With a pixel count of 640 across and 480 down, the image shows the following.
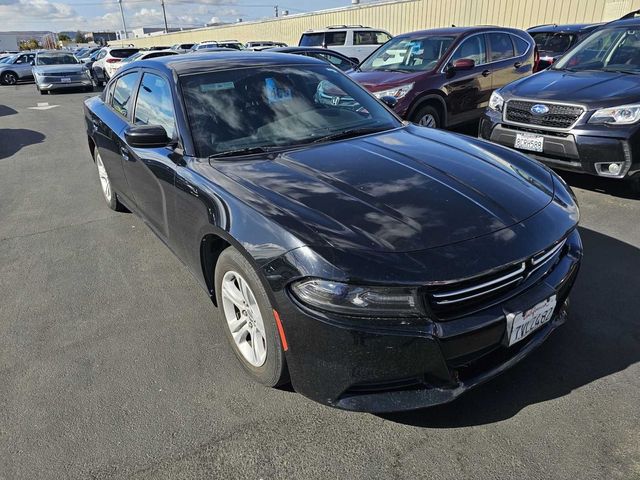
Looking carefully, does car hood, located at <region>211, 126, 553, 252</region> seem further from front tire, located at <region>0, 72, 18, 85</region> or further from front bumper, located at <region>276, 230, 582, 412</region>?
front tire, located at <region>0, 72, 18, 85</region>

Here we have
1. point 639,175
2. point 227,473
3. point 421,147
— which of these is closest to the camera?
point 227,473

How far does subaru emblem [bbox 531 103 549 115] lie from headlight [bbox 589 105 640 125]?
1.59ft

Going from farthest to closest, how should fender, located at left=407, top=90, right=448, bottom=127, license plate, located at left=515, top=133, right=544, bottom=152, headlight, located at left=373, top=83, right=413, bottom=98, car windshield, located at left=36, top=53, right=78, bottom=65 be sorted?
car windshield, located at left=36, top=53, right=78, bottom=65 < fender, located at left=407, top=90, right=448, bottom=127 < headlight, located at left=373, top=83, right=413, bottom=98 < license plate, located at left=515, top=133, right=544, bottom=152

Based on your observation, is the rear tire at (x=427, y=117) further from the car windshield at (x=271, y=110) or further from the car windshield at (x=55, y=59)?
the car windshield at (x=55, y=59)

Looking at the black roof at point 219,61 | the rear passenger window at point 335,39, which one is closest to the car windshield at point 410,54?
the black roof at point 219,61

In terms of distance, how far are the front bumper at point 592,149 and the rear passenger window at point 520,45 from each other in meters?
3.66

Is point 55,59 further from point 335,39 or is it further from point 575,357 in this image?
point 575,357

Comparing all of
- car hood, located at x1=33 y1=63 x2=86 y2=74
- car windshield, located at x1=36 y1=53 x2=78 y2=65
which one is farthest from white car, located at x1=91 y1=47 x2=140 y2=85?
car hood, located at x1=33 y1=63 x2=86 y2=74

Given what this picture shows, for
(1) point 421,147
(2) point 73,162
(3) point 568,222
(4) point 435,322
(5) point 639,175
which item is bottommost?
(2) point 73,162

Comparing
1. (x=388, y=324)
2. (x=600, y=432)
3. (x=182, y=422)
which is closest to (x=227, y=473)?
(x=182, y=422)

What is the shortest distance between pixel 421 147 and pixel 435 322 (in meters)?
1.46

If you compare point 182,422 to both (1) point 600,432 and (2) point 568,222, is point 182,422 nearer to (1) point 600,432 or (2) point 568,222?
(1) point 600,432

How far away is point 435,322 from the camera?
193 centimetres

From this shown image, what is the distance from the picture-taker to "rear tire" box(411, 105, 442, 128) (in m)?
6.82
